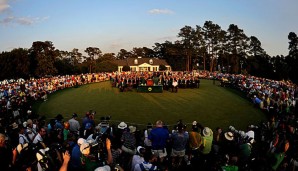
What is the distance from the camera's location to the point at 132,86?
30766mm

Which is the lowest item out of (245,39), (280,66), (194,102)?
(194,102)

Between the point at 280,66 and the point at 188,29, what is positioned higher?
the point at 188,29

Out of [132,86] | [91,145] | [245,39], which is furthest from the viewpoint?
[245,39]

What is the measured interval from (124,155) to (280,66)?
2098 inches

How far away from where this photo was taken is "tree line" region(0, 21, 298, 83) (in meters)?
55.4

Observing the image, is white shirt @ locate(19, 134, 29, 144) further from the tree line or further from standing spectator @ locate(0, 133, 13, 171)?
the tree line

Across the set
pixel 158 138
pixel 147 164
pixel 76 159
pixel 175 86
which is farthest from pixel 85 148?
pixel 175 86

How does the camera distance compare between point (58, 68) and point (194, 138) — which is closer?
point (194, 138)

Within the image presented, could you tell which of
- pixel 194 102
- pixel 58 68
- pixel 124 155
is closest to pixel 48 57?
pixel 58 68

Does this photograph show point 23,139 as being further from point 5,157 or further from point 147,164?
point 147,164

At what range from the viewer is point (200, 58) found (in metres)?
86.9

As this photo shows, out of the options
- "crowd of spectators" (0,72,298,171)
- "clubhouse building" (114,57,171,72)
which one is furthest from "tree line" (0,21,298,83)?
"crowd of spectators" (0,72,298,171)

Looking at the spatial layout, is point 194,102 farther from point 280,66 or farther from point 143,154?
point 280,66

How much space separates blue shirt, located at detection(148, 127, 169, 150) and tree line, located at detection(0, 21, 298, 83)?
1811 inches
